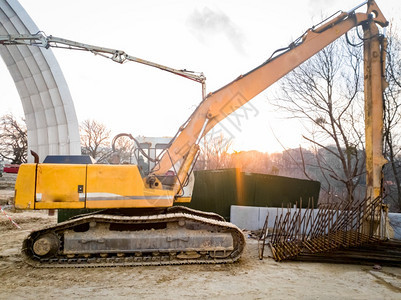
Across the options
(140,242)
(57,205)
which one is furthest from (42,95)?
(140,242)

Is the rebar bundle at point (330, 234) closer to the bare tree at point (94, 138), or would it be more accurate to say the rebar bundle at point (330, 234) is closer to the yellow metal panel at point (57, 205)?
the yellow metal panel at point (57, 205)

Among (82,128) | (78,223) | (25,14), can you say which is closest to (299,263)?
(78,223)

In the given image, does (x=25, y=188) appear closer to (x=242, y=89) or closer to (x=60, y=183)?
(x=60, y=183)

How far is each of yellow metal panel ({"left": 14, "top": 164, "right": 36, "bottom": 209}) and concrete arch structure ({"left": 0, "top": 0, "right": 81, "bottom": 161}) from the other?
18.1m

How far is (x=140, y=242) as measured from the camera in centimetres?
557

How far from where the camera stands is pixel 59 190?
552 centimetres

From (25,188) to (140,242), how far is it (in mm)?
2248

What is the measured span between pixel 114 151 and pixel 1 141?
1460 inches

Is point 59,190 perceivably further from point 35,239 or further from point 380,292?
point 380,292

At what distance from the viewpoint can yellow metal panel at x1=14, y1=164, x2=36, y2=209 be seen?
541 centimetres

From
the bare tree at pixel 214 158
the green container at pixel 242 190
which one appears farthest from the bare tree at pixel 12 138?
the green container at pixel 242 190

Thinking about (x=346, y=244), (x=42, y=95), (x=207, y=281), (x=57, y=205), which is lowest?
(x=207, y=281)

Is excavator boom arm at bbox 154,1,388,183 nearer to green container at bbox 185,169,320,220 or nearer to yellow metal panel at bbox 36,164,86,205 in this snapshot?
yellow metal panel at bbox 36,164,86,205

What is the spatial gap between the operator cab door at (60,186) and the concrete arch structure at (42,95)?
59.8ft
